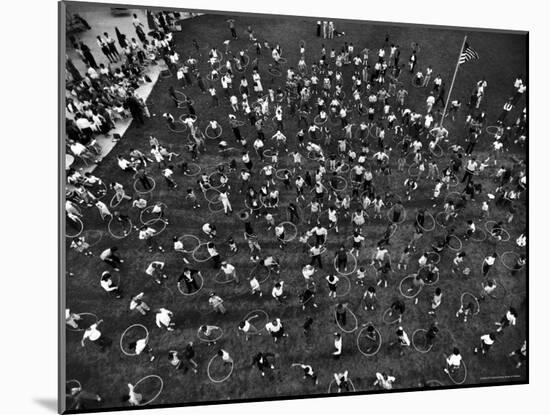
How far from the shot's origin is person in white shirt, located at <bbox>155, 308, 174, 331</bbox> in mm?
9734

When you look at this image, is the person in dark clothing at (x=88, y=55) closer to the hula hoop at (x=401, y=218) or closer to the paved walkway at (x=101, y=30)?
the paved walkway at (x=101, y=30)

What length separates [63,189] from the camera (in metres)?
9.31

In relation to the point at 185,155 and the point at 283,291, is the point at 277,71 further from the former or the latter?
the point at 283,291

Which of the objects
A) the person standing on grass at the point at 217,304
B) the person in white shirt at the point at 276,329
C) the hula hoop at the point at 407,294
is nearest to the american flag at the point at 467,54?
the hula hoop at the point at 407,294

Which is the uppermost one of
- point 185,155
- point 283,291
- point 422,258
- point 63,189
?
point 185,155

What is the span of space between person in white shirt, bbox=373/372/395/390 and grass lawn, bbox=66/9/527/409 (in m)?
0.16

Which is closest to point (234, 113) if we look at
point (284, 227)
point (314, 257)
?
point (284, 227)

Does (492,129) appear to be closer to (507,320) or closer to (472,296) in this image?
(472,296)

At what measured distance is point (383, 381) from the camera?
33.7ft

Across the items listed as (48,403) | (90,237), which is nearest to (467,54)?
(90,237)

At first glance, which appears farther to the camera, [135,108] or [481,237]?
[481,237]

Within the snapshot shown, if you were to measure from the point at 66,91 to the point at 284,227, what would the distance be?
655 cm

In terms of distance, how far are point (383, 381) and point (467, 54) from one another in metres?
9.66

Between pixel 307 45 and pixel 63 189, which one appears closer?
pixel 63 189
